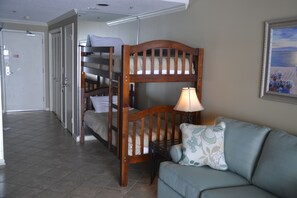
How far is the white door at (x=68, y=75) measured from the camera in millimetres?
5433

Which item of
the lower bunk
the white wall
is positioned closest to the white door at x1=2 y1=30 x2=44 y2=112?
the lower bunk

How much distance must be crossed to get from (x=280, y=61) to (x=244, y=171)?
1060 millimetres

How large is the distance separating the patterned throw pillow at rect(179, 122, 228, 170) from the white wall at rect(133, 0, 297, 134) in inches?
19.1

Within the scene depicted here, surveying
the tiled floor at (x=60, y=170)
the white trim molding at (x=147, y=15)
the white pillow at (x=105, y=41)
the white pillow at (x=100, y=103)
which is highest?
the white trim molding at (x=147, y=15)

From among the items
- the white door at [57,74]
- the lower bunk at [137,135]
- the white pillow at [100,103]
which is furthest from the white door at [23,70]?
the lower bunk at [137,135]

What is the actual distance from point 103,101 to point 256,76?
2790 mm

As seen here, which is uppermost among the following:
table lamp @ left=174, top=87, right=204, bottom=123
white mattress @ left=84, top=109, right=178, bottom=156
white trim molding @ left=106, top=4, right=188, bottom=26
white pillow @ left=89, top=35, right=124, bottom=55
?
white trim molding @ left=106, top=4, right=188, bottom=26

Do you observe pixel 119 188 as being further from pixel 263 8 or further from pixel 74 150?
pixel 263 8

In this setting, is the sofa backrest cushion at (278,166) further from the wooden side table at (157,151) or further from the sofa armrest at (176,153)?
the wooden side table at (157,151)

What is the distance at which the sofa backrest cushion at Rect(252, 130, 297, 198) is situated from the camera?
7.36 ft

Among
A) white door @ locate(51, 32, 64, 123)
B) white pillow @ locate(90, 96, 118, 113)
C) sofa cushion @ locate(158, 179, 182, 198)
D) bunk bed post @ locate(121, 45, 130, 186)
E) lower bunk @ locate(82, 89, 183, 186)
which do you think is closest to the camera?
sofa cushion @ locate(158, 179, 182, 198)

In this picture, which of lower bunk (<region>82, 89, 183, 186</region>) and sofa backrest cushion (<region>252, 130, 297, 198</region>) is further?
lower bunk (<region>82, 89, 183, 186</region>)

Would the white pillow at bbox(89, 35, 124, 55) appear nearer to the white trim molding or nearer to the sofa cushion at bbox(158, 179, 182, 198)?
the white trim molding

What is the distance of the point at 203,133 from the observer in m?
2.93
